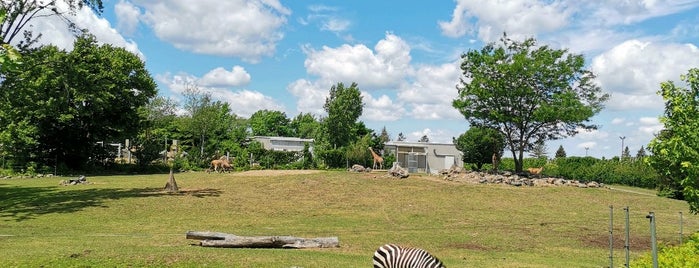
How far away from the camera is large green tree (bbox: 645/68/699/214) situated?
1249 centimetres

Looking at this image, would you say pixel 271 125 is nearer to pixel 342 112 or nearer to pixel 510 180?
pixel 342 112

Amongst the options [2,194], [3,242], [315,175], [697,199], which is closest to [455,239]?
[697,199]

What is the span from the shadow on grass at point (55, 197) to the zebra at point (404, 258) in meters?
14.0

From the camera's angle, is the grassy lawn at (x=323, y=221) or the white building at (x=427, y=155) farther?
the white building at (x=427, y=155)

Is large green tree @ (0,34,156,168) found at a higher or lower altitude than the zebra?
higher

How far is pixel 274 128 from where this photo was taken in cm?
10450

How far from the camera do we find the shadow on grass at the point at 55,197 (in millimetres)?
19023

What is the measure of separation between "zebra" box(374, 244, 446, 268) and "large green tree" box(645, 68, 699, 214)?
7.83 metres

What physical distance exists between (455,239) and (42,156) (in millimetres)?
36525

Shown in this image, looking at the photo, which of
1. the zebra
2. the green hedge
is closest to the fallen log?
the zebra

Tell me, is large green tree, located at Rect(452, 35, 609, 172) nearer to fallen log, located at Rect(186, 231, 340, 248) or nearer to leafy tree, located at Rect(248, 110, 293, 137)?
fallen log, located at Rect(186, 231, 340, 248)

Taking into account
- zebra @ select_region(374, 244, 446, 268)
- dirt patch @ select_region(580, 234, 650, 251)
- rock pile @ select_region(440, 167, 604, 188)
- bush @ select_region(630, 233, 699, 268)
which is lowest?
dirt patch @ select_region(580, 234, 650, 251)

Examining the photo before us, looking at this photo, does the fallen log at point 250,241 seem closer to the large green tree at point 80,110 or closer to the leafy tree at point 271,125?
the large green tree at point 80,110

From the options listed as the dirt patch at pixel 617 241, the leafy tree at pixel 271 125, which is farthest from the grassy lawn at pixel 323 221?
the leafy tree at pixel 271 125
